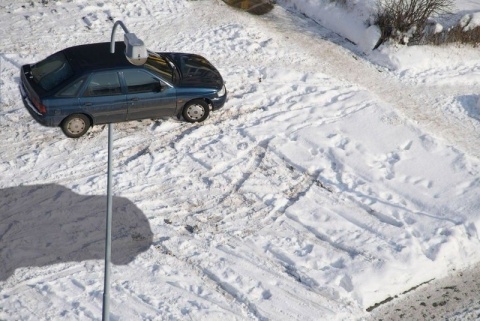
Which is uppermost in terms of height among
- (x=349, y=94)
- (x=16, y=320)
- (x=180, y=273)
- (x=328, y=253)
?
(x=349, y=94)

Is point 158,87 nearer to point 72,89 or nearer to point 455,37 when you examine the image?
point 72,89

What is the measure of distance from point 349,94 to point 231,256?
5943 mm

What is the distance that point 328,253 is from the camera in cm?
1324

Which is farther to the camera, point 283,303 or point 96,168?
point 96,168

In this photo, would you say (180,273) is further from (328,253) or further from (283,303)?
(328,253)

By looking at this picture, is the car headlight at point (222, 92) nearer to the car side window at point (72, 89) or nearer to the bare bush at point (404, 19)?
the car side window at point (72, 89)

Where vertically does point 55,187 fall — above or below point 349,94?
below

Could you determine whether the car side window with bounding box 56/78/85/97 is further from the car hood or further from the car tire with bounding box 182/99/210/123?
the car tire with bounding box 182/99/210/123

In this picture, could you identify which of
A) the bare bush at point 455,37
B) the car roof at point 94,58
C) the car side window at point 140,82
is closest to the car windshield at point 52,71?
the car roof at point 94,58

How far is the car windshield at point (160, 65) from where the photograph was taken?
15055 mm

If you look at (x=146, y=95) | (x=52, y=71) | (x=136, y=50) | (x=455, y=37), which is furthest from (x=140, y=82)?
(x=455, y=37)

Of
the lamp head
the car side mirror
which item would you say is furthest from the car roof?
the lamp head

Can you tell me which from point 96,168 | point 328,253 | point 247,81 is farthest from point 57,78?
point 328,253

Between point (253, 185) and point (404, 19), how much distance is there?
6.96m
